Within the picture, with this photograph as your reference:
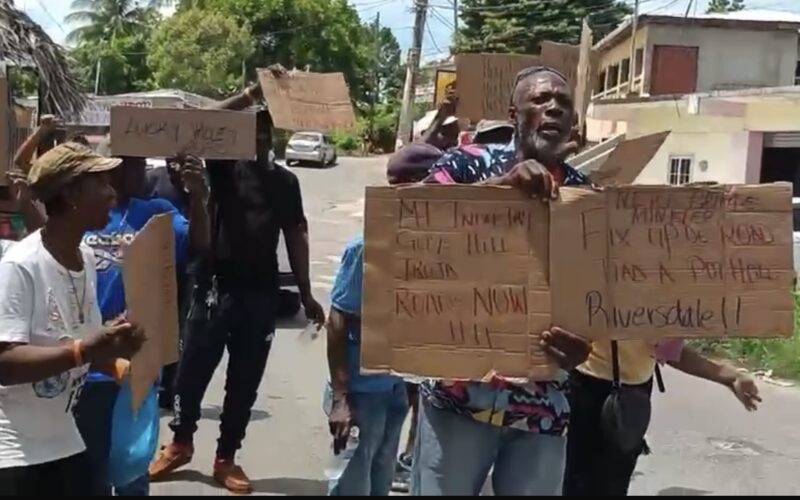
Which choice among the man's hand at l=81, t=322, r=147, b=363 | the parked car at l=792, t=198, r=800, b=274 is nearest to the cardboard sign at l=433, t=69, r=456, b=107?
the man's hand at l=81, t=322, r=147, b=363

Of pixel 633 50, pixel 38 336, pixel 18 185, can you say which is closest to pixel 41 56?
pixel 18 185

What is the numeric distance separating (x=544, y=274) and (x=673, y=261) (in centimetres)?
36

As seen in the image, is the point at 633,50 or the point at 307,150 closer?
the point at 633,50

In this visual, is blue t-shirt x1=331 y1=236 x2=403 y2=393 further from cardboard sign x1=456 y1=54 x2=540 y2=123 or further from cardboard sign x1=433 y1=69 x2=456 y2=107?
cardboard sign x1=433 y1=69 x2=456 y2=107

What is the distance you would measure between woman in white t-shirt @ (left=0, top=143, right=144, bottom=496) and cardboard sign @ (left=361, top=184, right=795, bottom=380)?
0.73 meters

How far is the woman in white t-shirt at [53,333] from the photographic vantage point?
313cm

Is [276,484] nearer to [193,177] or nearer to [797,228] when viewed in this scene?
[193,177]

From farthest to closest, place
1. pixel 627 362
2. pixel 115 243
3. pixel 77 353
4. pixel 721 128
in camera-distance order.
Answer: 1. pixel 721 128
2. pixel 115 243
3. pixel 627 362
4. pixel 77 353

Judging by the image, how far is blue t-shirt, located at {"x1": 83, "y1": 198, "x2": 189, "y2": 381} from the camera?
172 inches

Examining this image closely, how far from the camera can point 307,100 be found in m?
5.95

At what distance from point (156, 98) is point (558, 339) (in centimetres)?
2600

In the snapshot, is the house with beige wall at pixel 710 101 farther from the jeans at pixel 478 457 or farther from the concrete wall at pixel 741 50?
the jeans at pixel 478 457

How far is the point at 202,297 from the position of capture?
5.82m

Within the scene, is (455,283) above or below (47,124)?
below
